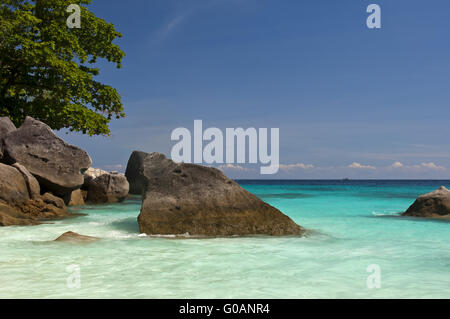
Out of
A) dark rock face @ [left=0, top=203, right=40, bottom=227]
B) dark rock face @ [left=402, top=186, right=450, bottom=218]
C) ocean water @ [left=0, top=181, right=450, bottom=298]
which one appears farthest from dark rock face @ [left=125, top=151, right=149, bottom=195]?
dark rock face @ [left=402, top=186, right=450, bottom=218]

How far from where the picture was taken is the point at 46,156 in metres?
12.8

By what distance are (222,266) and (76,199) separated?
1232cm

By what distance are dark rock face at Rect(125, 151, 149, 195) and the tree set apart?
11.4 feet

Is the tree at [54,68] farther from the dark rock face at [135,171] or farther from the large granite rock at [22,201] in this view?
the large granite rock at [22,201]

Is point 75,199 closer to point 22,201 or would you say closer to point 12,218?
point 22,201

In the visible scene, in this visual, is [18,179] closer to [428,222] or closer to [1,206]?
[1,206]

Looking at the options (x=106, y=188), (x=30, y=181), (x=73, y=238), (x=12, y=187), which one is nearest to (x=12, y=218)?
(x=12, y=187)

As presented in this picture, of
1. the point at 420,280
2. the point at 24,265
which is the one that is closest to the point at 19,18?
the point at 24,265

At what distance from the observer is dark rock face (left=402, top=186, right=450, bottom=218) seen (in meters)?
12.9

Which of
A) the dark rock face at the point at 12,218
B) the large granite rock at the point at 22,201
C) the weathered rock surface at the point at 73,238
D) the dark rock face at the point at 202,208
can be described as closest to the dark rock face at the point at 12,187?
the large granite rock at the point at 22,201

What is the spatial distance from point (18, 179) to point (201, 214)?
5.64 m

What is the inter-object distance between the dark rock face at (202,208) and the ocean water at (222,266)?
0.45 metres

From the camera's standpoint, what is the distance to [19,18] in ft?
58.2

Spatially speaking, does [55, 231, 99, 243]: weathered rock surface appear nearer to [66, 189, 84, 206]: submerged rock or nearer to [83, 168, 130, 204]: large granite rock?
[66, 189, 84, 206]: submerged rock
